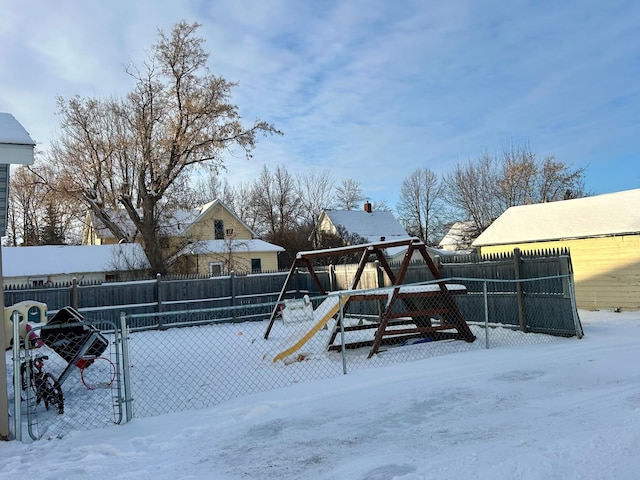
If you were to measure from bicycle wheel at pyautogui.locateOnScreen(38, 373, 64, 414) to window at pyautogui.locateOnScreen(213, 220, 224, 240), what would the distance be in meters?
30.2

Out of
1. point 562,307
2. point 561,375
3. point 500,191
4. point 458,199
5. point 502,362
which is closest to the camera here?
point 561,375

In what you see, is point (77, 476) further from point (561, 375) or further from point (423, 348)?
point (423, 348)

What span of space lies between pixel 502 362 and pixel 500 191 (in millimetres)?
33259

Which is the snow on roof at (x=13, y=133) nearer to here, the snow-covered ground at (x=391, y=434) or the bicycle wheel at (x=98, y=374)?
the snow-covered ground at (x=391, y=434)

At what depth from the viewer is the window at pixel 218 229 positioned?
3634cm

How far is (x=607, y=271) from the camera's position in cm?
1523

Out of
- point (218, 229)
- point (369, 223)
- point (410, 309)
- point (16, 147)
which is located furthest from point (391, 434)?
point (369, 223)

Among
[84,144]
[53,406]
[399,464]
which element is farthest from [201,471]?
[84,144]

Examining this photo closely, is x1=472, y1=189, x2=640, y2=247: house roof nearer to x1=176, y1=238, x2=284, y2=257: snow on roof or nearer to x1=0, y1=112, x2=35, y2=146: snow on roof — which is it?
x1=0, y1=112, x2=35, y2=146: snow on roof

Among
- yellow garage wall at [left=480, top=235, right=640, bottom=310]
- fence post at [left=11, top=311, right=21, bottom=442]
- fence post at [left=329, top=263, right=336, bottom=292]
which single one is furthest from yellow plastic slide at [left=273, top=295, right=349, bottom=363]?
yellow garage wall at [left=480, top=235, right=640, bottom=310]

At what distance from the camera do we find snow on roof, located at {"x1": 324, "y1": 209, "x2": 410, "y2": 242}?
134ft

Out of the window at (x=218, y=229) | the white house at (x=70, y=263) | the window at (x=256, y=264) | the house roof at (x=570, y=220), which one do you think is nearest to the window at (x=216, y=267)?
the window at (x=256, y=264)

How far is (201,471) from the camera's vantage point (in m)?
3.90

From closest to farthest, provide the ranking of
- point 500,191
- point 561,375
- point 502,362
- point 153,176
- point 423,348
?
point 561,375 < point 502,362 < point 423,348 < point 153,176 < point 500,191
